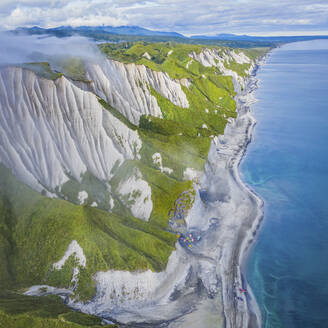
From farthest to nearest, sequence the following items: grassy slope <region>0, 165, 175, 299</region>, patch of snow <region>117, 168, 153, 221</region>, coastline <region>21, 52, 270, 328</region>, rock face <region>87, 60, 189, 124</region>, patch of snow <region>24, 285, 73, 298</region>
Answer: rock face <region>87, 60, 189, 124</region>
patch of snow <region>117, 168, 153, 221</region>
grassy slope <region>0, 165, 175, 299</region>
patch of snow <region>24, 285, 73, 298</region>
coastline <region>21, 52, 270, 328</region>

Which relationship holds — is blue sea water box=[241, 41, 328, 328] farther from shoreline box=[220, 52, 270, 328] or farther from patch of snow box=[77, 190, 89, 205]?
patch of snow box=[77, 190, 89, 205]

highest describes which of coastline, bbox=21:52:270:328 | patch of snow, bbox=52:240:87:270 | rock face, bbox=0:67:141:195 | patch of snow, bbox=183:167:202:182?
rock face, bbox=0:67:141:195

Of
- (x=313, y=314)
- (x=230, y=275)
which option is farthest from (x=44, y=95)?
(x=313, y=314)

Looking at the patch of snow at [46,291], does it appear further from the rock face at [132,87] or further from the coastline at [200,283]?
the rock face at [132,87]

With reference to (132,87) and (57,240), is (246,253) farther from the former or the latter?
(132,87)

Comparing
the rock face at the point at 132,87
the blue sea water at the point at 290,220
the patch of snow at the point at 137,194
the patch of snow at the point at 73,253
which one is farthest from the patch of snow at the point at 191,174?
the patch of snow at the point at 73,253

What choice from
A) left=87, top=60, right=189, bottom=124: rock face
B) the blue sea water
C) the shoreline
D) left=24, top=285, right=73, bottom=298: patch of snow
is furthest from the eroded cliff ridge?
the blue sea water
